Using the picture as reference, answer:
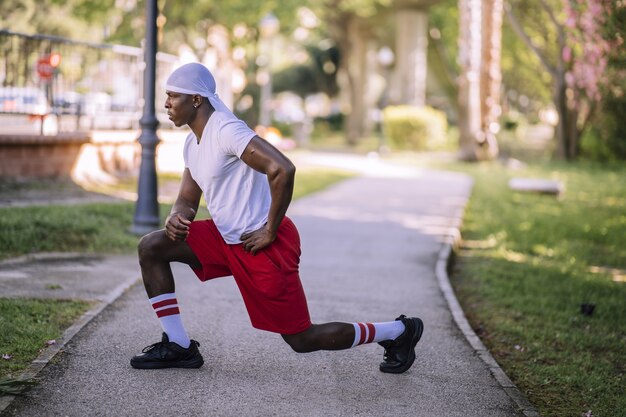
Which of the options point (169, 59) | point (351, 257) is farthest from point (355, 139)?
point (351, 257)

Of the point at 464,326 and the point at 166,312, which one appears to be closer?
the point at 166,312

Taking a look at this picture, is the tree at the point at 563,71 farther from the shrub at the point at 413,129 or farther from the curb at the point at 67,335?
the curb at the point at 67,335

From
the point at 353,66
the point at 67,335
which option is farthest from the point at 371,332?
the point at 353,66

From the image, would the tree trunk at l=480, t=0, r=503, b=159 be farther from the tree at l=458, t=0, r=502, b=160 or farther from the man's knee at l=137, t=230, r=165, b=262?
the man's knee at l=137, t=230, r=165, b=262

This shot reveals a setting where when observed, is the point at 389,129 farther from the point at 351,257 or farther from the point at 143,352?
the point at 143,352

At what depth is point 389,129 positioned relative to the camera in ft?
99.1

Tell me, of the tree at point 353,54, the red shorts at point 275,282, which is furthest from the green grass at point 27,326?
the tree at point 353,54

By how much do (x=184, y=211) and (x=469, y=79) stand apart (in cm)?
2018

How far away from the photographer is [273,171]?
14.0 ft

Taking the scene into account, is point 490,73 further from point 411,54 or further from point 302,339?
point 302,339

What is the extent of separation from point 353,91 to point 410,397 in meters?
34.4

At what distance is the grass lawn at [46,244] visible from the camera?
5102 millimetres

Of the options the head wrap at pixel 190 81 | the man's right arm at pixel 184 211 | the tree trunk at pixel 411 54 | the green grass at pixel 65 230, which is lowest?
the green grass at pixel 65 230

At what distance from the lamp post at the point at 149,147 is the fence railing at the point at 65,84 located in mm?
3856
